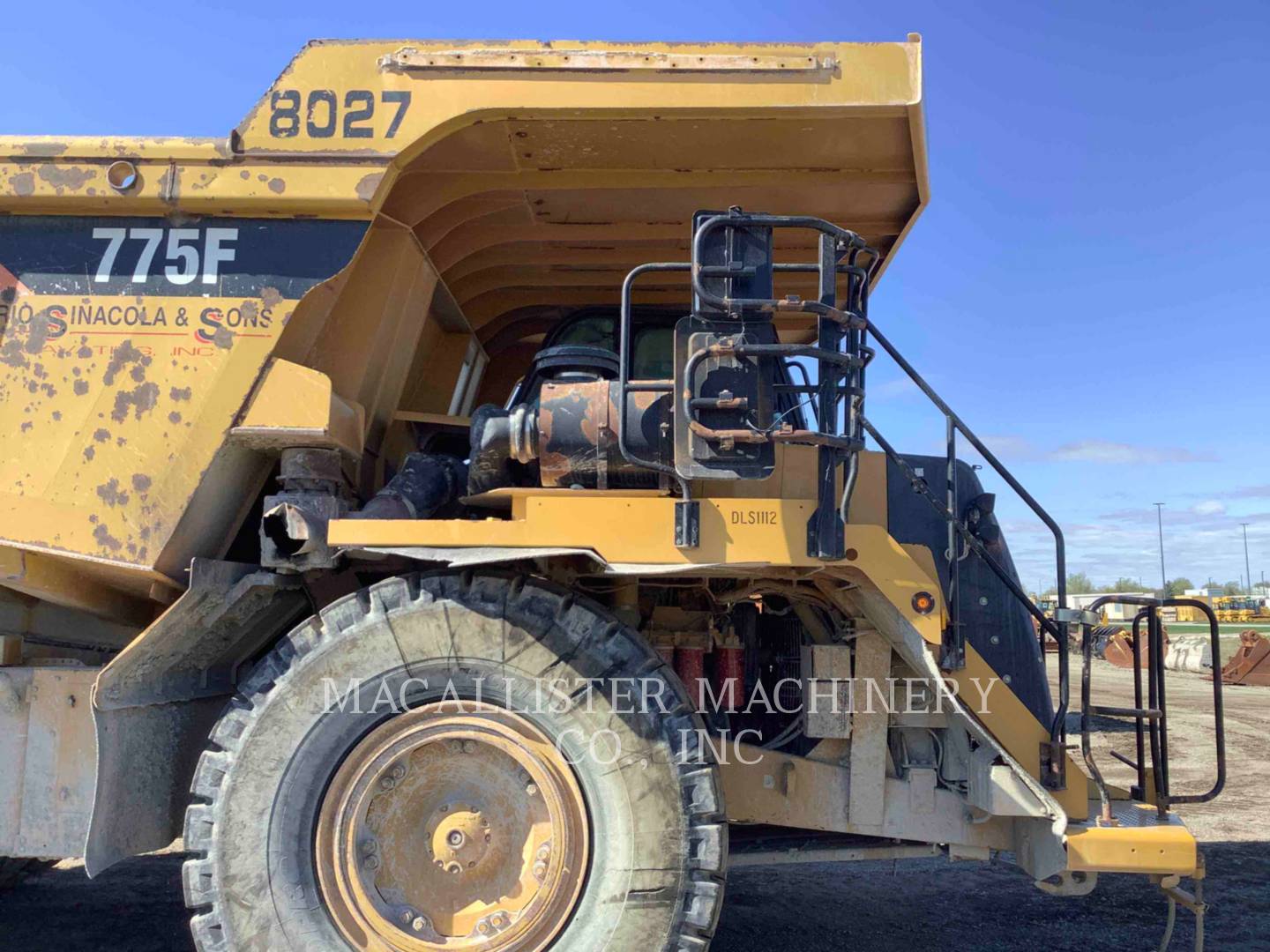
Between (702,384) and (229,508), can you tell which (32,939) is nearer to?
(229,508)

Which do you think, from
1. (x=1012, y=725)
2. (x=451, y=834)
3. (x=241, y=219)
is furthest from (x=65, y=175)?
(x=1012, y=725)

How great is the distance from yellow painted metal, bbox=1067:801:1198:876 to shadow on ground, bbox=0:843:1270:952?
1164 millimetres

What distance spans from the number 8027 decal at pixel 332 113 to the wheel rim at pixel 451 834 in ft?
7.03

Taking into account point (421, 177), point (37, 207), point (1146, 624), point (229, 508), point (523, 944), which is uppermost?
point (421, 177)

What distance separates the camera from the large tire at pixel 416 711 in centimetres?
299

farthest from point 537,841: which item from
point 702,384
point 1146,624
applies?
point 1146,624

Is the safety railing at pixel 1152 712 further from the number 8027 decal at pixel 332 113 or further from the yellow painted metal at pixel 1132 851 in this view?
the number 8027 decal at pixel 332 113

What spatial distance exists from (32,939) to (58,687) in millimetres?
1787

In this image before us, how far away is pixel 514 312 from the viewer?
15.7 ft

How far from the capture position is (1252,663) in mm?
17266

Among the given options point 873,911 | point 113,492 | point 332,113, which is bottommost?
point 873,911

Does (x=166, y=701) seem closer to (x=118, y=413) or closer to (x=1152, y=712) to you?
(x=118, y=413)

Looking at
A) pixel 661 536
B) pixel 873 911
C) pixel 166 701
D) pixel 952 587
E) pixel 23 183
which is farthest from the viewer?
pixel 873 911

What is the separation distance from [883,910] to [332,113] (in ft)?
15.3
